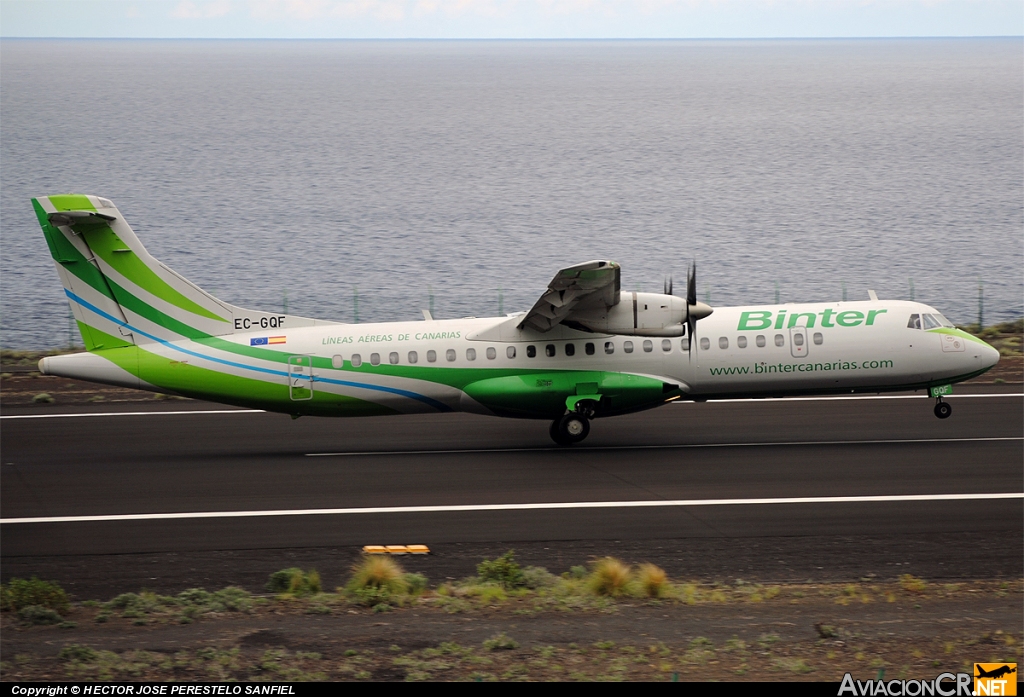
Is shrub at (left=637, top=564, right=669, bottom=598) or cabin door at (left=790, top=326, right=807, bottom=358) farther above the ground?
cabin door at (left=790, top=326, right=807, bottom=358)

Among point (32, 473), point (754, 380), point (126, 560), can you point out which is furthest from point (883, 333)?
point (32, 473)

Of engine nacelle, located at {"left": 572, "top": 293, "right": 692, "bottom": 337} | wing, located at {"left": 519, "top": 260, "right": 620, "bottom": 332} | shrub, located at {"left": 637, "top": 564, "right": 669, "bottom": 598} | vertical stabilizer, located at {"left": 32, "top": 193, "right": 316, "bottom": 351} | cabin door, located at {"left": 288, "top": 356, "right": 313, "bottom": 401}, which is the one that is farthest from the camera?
cabin door, located at {"left": 288, "top": 356, "right": 313, "bottom": 401}

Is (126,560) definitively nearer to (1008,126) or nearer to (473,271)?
(473,271)

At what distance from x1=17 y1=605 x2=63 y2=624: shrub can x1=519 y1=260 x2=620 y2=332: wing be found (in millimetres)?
10482

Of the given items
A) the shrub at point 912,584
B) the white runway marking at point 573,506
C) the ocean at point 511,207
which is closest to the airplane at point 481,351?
the white runway marking at point 573,506

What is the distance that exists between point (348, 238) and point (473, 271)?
73.9ft

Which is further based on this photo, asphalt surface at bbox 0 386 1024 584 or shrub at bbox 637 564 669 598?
asphalt surface at bbox 0 386 1024 584

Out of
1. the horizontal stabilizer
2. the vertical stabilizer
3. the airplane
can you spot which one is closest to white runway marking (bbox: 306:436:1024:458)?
the airplane

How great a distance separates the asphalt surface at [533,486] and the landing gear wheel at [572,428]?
268mm

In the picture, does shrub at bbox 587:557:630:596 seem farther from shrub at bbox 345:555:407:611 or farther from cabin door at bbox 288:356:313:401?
cabin door at bbox 288:356:313:401

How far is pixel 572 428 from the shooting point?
75.1 feet

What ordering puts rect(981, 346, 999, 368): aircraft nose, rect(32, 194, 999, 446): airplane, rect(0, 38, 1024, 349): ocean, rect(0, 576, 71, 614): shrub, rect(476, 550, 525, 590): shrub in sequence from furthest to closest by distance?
rect(0, 38, 1024, 349): ocean < rect(981, 346, 999, 368): aircraft nose < rect(32, 194, 999, 446): airplane < rect(476, 550, 525, 590): shrub < rect(0, 576, 71, 614): shrub

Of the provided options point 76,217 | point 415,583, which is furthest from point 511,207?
point 415,583

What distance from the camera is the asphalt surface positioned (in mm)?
15891
